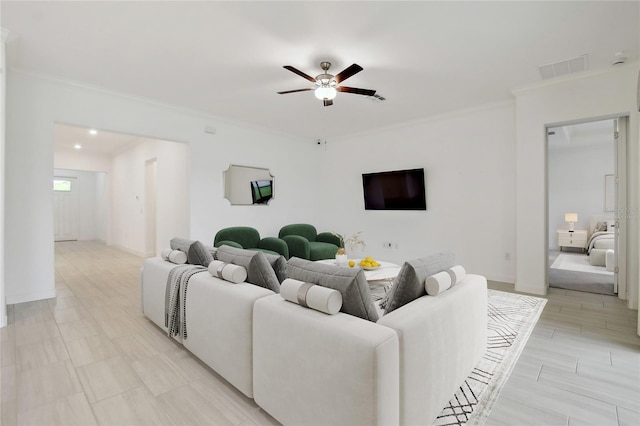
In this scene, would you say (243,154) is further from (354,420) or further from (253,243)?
(354,420)

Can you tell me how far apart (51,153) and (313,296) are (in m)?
4.13

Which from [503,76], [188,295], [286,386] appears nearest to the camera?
[286,386]

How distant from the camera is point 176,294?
241 centimetres

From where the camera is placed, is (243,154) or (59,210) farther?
(59,210)

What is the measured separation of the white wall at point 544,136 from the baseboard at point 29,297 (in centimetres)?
602

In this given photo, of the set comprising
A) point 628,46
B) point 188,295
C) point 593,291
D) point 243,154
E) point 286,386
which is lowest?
point 593,291

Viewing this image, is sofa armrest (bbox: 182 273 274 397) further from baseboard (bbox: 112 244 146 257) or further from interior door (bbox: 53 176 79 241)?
interior door (bbox: 53 176 79 241)

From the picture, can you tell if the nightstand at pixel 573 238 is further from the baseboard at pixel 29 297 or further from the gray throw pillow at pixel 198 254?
the baseboard at pixel 29 297

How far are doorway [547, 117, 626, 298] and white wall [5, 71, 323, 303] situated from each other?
5.86 metres

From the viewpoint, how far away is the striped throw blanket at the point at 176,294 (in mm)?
2328

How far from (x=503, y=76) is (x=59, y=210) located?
40.2 feet

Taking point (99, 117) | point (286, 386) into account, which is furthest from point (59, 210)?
point (286, 386)

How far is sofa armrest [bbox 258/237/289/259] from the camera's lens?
16.1ft

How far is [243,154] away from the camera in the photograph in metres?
5.57
